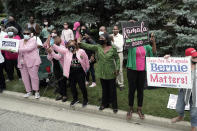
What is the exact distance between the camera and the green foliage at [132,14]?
278 inches

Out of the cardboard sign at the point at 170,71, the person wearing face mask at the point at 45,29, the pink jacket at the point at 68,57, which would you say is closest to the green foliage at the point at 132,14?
the person wearing face mask at the point at 45,29

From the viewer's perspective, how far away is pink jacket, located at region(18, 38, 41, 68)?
20.6 ft

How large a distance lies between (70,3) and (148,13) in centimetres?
344

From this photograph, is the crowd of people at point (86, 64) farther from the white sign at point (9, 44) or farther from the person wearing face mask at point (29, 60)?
the white sign at point (9, 44)

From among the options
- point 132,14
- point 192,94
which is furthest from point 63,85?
point 132,14

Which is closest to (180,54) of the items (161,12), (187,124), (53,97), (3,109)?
(161,12)

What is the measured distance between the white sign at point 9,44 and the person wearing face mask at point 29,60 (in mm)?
154

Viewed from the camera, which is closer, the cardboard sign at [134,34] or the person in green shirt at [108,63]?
the cardboard sign at [134,34]

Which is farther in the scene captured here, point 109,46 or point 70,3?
point 70,3

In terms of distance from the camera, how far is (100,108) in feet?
18.9

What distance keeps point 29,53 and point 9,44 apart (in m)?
0.82

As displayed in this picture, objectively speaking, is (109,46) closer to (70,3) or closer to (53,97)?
(53,97)

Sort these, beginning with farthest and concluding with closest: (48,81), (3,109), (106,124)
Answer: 1. (48,81)
2. (3,109)
3. (106,124)

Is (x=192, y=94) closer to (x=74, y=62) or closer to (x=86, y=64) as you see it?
(x=86, y=64)
